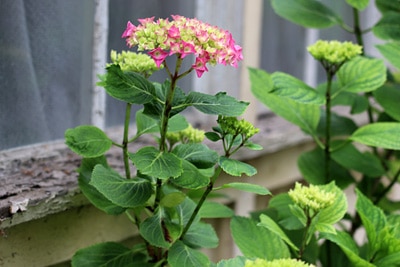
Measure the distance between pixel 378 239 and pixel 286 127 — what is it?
641 mm

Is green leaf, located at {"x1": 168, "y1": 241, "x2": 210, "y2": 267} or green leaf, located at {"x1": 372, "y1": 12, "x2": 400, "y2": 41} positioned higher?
green leaf, located at {"x1": 372, "y1": 12, "x2": 400, "y2": 41}

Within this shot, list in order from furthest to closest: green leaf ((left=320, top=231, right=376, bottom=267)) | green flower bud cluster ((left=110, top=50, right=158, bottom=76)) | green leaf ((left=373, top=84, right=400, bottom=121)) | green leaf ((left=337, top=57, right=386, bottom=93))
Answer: green leaf ((left=373, top=84, right=400, bottom=121)) < green leaf ((left=337, top=57, right=386, bottom=93)) < green leaf ((left=320, top=231, right=376, bottom=267)) < green flower bud cluster ((left=110, top=50, right=158, bottom=76))

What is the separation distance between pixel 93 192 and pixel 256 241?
0.26 m

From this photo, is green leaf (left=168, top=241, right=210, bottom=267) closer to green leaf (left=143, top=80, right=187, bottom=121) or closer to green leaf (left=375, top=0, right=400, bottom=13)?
green leaf (left=143, top=80, right=187, bottom=121)

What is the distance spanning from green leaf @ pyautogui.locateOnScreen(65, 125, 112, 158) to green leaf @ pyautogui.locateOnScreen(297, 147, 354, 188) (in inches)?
18.0

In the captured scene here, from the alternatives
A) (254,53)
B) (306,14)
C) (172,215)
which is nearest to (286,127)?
(254,53)

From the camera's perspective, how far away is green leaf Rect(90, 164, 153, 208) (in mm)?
855

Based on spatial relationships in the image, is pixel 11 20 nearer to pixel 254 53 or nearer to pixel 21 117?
pixel 21 117

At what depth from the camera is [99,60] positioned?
3.98ft

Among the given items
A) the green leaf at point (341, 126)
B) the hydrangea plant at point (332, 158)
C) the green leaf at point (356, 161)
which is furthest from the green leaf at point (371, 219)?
A: the green leaf at point (341, 126)

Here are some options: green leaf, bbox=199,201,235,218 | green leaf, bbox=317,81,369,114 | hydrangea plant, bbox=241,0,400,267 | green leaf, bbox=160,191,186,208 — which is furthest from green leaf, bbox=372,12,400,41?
green leaf, bbox=160,191,186,208

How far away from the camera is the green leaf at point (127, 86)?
0.82 metres

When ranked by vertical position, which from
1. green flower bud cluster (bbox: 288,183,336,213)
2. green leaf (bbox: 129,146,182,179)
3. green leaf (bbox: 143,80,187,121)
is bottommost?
green flower bud cluster (bbox: 288,183,336,213)

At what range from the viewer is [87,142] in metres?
0.91
